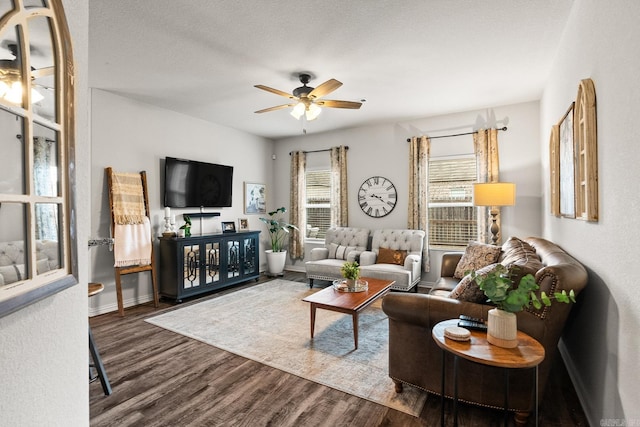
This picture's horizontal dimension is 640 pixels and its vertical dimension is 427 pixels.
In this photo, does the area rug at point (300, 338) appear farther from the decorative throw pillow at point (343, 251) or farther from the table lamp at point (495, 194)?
the table lamp at point (495, 194)

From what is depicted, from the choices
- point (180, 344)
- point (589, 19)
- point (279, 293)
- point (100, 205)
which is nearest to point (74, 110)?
point (180, 344)

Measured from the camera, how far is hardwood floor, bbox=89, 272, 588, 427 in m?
2.00

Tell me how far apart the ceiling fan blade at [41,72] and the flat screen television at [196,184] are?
403cm

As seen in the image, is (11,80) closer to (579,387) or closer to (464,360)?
(464,360)

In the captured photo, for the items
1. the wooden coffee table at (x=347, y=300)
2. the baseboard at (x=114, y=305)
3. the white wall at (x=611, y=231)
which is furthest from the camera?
the baseboard at (x=114, y=305)

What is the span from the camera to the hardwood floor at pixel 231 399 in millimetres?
1995

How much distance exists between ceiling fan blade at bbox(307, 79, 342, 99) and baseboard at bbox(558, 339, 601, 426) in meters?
2.94

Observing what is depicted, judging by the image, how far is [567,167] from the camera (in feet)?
8.56

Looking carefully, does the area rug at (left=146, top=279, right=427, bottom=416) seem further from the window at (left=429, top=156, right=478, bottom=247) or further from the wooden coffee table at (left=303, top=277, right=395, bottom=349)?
the window at (left=429, top=156, right=478, bottom=247)

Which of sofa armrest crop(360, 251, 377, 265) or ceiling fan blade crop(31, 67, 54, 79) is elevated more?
ceiling fan blade crop(31, 67, 54, 79)

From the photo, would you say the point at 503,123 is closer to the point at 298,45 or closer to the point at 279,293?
the point at 298,45

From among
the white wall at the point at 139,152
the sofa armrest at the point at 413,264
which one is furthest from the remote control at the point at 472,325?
the white wall at the point at 139,152

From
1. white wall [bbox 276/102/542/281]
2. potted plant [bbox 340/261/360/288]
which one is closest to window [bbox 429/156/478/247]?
white wall [bbox 276/102/542/281]

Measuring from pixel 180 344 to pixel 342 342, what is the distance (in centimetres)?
157
